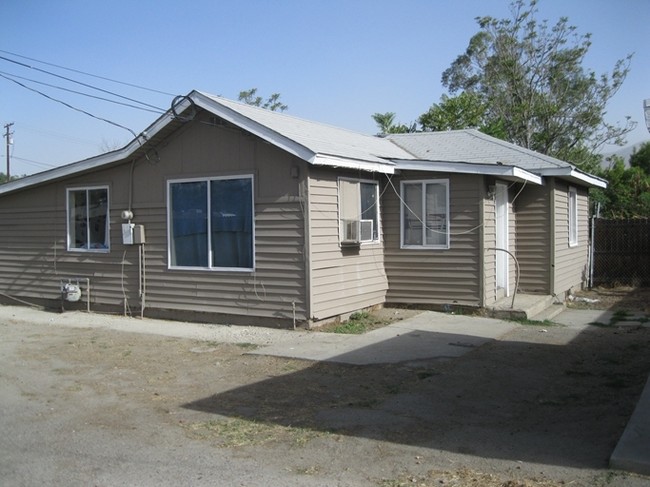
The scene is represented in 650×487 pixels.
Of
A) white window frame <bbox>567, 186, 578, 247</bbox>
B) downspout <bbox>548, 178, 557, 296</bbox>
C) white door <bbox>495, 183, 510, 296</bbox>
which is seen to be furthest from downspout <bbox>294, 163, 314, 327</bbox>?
white window frame <bbox>567, 186, 578, 247</bbox>

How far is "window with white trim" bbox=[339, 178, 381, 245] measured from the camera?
11727 millimetres

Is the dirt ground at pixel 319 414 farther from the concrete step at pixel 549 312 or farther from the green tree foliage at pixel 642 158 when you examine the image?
the green tree foliage at pixel 642 158

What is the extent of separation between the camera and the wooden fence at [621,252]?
59.1ft

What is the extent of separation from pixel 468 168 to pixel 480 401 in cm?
590

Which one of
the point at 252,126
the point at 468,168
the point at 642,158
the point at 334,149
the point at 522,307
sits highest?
the point at 642,158

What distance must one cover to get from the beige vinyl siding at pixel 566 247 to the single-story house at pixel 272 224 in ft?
0.49

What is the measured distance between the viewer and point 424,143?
1609 cm

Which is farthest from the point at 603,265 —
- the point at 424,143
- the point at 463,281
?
the point at 463,281

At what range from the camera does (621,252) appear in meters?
18.3

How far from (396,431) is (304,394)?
162cm

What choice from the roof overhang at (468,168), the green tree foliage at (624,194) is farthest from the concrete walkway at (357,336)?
the green tree foliage at (624,194)

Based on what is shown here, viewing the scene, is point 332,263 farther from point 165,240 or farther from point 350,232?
point 165,240

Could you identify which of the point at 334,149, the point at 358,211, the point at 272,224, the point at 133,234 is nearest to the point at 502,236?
the point at 358,211

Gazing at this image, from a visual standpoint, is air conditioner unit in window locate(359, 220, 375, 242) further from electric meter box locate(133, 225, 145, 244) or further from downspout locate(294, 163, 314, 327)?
electric meter box locate(133, 225, 145, 244)
